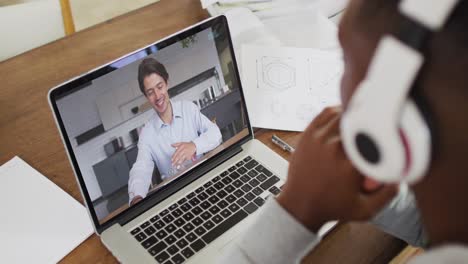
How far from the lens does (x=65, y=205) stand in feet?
2.87

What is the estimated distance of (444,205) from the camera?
0.39 metres

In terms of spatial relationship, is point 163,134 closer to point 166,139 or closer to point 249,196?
point 166,139

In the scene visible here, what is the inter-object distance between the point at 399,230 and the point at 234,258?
0.28 meters

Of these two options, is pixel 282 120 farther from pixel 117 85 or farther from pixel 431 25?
pixel 431 25

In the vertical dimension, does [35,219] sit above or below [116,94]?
below

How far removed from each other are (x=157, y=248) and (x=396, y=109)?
1.71ft

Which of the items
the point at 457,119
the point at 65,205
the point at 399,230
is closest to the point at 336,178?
the point at 457,119

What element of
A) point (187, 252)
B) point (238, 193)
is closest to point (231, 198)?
point (238, 193)

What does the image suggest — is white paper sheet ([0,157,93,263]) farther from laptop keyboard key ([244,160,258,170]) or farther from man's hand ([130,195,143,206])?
laptop keyboard key ([244,160,258,170])

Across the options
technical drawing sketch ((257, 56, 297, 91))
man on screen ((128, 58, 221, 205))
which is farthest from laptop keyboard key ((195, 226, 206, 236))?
technical drawing sketch ((257, 56, 297, 91))

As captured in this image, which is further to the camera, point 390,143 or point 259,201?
point 259,201

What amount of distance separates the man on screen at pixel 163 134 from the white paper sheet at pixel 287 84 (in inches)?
6.0

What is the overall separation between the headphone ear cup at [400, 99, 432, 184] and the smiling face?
522 millimetres

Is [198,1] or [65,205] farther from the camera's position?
[198,1]
